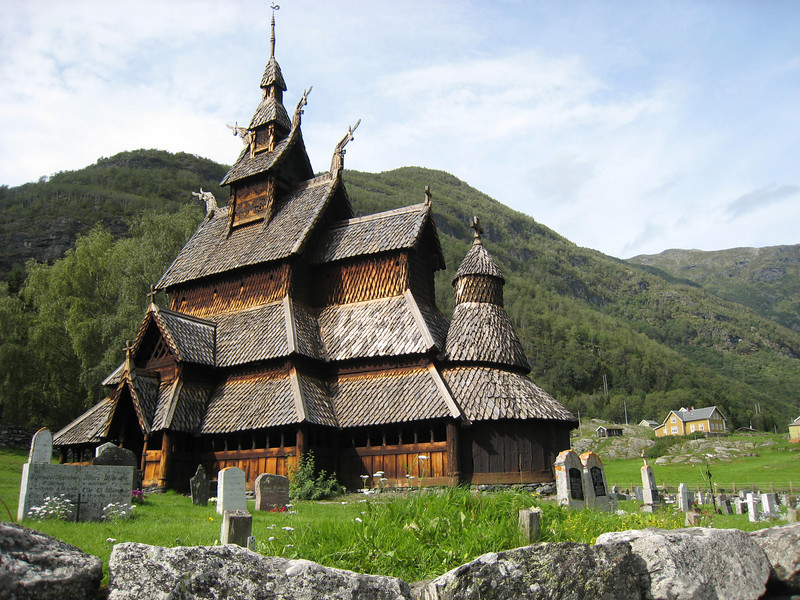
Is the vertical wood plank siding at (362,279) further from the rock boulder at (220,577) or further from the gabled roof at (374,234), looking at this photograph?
the rock boulder at (220,577)

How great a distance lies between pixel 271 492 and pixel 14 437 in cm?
2619

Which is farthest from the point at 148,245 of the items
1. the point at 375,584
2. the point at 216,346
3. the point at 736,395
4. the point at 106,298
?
the point at 736,395

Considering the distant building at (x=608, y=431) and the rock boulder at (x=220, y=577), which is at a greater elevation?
the distant building at (x=608, y=431)

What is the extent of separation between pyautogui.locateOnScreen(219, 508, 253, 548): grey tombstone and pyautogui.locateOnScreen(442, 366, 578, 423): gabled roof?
13643mm

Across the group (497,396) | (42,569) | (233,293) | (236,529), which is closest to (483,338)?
(497,396)

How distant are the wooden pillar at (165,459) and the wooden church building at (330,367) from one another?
49mm

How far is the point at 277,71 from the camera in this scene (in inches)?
1305

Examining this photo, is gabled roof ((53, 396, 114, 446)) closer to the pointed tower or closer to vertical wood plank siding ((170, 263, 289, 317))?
vertical wood plank siding ((170, 263, 289, 317))

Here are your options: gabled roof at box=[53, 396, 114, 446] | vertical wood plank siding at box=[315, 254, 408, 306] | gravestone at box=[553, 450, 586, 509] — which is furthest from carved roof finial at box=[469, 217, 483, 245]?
gabled roof at box=[53, 396, 114, 446]

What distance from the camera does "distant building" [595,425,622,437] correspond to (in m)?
108

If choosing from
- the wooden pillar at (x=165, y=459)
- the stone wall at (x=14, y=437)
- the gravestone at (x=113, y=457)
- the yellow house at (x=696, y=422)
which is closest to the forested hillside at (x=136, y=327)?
the stone wall at (x=14, y=437)

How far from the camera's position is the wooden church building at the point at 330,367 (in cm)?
2180

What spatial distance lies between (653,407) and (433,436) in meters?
141

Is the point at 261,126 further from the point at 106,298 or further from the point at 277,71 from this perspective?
the point at 106,298
